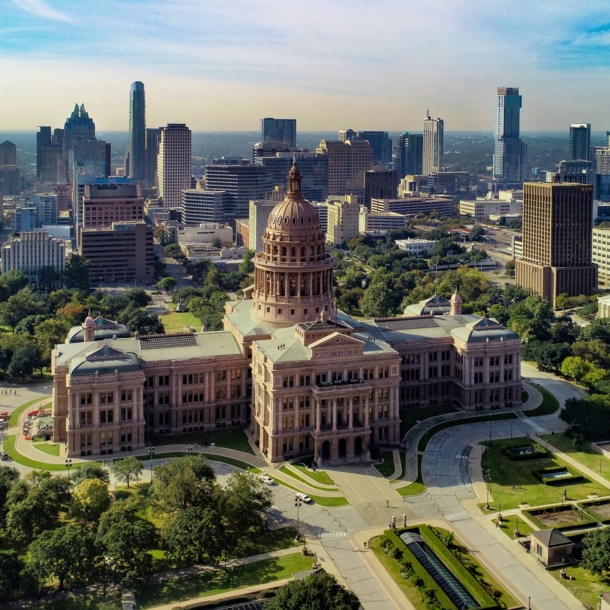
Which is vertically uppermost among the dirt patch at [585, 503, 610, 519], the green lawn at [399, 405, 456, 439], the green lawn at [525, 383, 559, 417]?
the green lawn at [525, 383, 559, 417]

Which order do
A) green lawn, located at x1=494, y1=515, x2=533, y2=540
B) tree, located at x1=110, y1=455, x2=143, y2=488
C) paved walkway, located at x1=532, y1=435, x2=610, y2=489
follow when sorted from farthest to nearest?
1. paved walkway, located at x1=532, y1=435, x2=610, y2=489
2. tree, located at x1=110, y1=455, x2=143, y2=488
3. green lawn, located at x1=494, y1=515, x2=533, y2=540

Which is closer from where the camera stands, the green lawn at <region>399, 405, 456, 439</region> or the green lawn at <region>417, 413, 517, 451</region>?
the green lawn at <region>417, 413, 517, 451</region>

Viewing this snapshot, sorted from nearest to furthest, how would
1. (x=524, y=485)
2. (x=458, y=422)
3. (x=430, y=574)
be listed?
(x=430, y=574), (x=524, y=485), (x=458, y=422)

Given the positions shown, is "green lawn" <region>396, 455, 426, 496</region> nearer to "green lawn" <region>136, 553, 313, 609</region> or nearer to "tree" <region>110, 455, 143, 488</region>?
"green lawn" <region>136, 553, 313, 609</region>

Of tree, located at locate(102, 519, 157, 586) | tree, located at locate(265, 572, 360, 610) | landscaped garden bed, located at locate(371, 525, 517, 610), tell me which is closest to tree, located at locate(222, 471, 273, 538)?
tree, located at locate(102, 519, 157, 586)

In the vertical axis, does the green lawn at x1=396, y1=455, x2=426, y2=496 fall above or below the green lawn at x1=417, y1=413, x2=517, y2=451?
below

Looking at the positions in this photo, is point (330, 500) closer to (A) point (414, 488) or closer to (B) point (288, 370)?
(A) point (414, 488)

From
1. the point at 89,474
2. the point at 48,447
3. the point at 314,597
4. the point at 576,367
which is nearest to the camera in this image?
the point at 314,597

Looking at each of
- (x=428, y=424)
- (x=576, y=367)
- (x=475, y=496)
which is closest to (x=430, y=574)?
(x=475, y=496)

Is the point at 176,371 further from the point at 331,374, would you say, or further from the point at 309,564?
the point at 309,564
